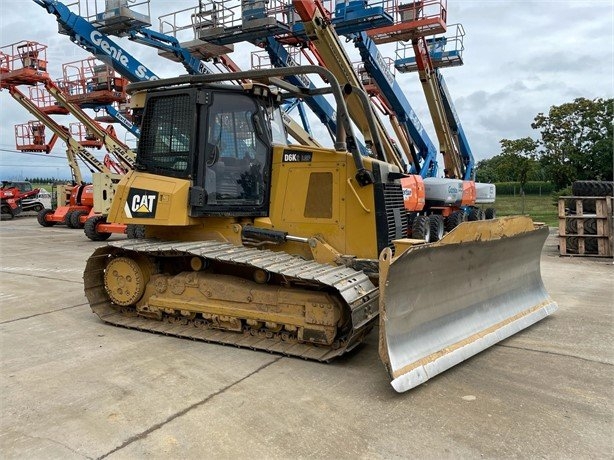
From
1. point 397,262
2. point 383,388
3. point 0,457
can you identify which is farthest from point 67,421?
point 397,262

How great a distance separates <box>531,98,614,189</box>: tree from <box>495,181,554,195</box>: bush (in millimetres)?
10712

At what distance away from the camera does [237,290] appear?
16.4ft

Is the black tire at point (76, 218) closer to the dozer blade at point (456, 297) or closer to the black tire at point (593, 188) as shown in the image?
the black tire at point (593, 188)

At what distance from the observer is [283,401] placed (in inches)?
145

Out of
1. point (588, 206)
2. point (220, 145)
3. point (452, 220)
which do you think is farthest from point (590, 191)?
point (220, 145)

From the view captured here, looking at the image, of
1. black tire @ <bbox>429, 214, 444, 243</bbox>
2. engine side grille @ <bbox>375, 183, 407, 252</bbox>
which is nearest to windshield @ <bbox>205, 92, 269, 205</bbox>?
engine side grille @ <bbox>375, 183, 407, 252</bbox>

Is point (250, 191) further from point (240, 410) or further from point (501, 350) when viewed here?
point (501, 350)

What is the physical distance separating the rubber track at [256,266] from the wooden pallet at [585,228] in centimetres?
867

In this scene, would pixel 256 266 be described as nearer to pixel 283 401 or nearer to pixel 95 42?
pixel 283 401

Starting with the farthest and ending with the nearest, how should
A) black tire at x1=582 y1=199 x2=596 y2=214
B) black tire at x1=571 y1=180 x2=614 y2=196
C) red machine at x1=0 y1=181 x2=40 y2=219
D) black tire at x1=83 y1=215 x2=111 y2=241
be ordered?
red machine at x1=0 y1=181 x2=40 y2=219 → black tire at x1=83 y1=215 x2=111 y2=241 → black tire at x1=571 y1=180 x2=614 y2=196 → black tire at x1=582 y1=199 x2=596 y2=214

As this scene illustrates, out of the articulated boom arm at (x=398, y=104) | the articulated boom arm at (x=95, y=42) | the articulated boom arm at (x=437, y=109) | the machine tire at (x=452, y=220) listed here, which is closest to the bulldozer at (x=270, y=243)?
the machine tire at (x=452, y=220)

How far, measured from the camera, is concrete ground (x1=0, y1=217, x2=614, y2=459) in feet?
10.0

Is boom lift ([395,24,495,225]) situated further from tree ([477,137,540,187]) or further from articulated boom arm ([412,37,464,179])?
tree ([477,137,540,187])

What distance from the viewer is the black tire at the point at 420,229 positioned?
11.9 metres
